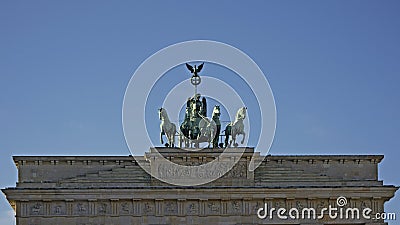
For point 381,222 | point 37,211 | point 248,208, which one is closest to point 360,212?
point 381,222

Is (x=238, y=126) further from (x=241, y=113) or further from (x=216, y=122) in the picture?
(x=216, y=122)

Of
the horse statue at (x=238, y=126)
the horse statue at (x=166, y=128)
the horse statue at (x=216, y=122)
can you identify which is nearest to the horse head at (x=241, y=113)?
the horse statue at (x=238, y=126)

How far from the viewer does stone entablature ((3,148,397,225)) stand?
5344 centimetres

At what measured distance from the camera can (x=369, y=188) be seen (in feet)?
179

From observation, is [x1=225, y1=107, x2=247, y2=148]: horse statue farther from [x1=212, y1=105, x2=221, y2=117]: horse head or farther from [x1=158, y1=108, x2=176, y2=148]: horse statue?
[x1=158, y1=108, x2=176, y2=148]: horse statue

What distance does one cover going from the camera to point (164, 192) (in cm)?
5372

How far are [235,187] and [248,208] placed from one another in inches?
44.8

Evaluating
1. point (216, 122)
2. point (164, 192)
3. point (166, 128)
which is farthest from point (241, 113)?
point (164, 192)

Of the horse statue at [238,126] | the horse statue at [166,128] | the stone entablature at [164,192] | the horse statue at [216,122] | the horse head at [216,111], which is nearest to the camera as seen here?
the stone entablature at [164,192]

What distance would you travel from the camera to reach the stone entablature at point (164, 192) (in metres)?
53.4

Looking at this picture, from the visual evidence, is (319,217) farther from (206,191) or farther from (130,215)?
(130,215)

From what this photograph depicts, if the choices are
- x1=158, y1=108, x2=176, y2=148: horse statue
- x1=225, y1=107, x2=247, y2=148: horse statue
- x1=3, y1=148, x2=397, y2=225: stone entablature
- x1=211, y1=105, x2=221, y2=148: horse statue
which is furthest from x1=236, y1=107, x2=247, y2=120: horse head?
x1=158, y1=108, x2=176, y2=148: horse statue

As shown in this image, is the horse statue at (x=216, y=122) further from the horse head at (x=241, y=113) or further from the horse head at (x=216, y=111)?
the horse head at (x=241, y=113)

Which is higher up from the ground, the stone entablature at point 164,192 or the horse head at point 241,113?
the horse head at point 241,113
